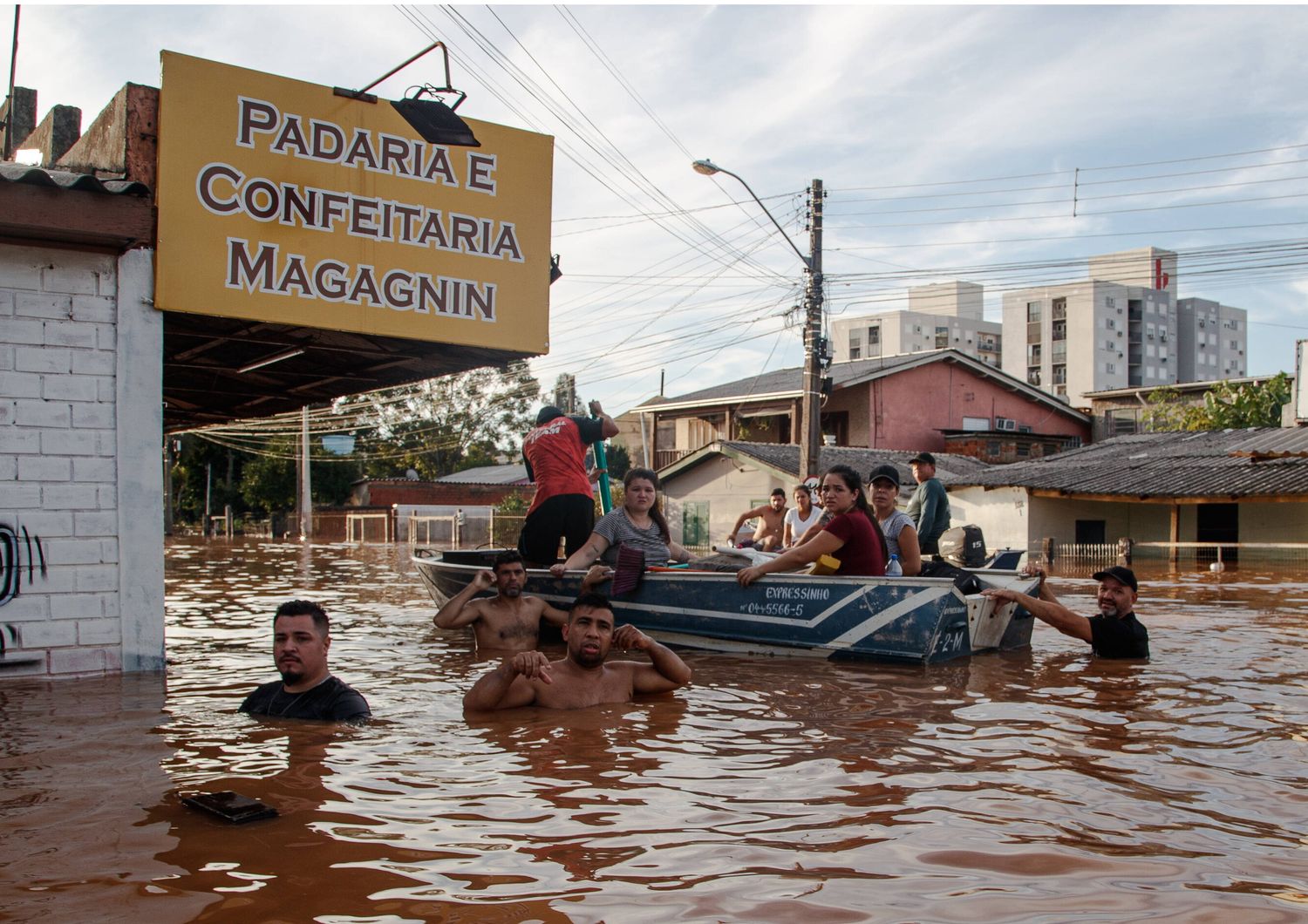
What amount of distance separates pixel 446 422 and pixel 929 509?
52886 mm

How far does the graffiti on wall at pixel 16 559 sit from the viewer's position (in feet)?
→ 23.0

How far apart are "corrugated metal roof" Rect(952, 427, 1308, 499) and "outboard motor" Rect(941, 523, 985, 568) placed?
16.2 m

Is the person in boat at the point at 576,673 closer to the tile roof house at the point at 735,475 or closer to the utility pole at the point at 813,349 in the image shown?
the utility pole at the point at 813,349

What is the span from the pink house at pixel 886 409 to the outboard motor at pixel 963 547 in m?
25.1

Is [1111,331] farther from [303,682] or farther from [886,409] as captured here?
[303,682]

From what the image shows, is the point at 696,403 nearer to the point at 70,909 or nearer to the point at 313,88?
the point at 313,88

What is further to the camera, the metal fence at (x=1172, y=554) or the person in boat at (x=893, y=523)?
the metal fence at (x=1172, y=554)

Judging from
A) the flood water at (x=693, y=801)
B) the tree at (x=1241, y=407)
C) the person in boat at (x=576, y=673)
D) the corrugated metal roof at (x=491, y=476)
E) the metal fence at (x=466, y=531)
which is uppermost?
the tree at (x=1241, y=407)

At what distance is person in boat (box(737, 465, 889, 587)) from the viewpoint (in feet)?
27.5

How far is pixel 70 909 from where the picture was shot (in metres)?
3.24

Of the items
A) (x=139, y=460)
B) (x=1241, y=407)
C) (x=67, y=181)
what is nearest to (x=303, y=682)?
(x=139, y=460)

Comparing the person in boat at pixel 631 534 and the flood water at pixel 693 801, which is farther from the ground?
the person in boat at pixel 631 534

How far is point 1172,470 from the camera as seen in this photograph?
2719 centimetres

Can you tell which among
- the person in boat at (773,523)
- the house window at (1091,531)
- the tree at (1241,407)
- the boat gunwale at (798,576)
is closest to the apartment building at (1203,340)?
the tree at (1241,407)
